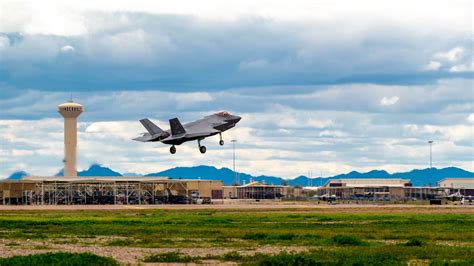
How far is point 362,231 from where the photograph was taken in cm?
8606

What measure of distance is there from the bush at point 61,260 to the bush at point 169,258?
3.29 metres

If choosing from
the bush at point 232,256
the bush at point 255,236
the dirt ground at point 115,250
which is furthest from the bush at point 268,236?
the bush at point 232,256

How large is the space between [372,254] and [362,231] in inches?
1129

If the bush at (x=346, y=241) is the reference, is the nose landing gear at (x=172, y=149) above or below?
above

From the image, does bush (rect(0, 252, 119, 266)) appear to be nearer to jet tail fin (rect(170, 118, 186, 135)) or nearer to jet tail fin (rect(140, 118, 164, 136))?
jet tail fin (rect(170, 118, 186, 135))

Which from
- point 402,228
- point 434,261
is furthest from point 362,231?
point 434,261

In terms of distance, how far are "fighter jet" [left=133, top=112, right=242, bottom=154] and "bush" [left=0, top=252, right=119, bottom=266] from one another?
4697cm

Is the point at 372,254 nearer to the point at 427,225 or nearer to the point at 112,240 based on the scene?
the point at 112,240

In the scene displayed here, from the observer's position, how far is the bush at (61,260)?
49.8 m

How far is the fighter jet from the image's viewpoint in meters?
102

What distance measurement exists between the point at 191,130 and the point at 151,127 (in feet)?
24.8

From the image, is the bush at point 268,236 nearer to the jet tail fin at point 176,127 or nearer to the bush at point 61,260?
the bush at point 61,260

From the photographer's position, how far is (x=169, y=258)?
2160 inches

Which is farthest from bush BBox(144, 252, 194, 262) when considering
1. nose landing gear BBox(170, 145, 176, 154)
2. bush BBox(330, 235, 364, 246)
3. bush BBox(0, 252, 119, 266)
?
nose landing gear BBox(170, 145, 176, 154)
